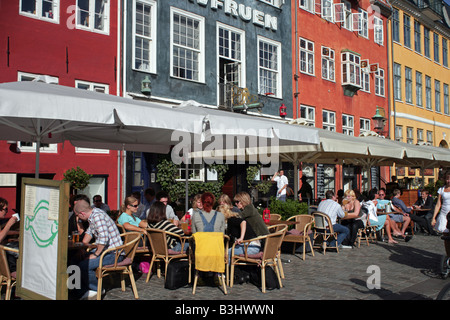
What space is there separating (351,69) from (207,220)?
19809 mm

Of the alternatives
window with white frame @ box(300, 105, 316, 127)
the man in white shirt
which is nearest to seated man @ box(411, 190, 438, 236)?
the man in white shirt

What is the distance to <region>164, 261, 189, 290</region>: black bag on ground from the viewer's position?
249 inches

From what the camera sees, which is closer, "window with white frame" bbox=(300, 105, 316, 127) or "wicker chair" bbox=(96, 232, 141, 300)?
"wicker chair" bbox=(96, 232, 141, 300)

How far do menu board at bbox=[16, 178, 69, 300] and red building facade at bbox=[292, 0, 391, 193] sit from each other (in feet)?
53.2

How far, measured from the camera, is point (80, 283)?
5566 mm

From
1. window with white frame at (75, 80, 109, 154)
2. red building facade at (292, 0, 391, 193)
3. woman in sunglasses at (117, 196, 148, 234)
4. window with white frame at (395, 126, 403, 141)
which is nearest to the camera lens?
woman in sunglasses at (117, 196, 148, 234)

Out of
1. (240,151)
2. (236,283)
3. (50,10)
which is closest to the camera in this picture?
(236,283)

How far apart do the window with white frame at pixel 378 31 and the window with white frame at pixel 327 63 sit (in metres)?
5.44

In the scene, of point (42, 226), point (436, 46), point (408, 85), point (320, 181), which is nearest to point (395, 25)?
point (408, 85)

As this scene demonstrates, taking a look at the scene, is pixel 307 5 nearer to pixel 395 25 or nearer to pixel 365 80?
pixel 365 80

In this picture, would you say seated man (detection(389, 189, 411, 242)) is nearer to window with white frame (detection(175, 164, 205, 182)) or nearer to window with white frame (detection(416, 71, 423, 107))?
window with white frame (detection(175, 164, 205, 182))

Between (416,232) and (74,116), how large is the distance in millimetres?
12017
